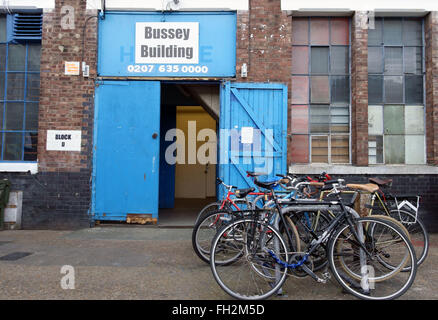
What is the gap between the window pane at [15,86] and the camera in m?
7.54

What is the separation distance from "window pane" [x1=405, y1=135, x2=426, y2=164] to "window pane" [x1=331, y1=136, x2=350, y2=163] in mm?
1282

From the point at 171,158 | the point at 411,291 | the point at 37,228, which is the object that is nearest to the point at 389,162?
the point at 411,291

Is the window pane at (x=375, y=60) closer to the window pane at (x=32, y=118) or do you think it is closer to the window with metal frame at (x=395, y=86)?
the window with metal frame at (x=395, y=86)

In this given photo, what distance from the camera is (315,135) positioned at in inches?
292

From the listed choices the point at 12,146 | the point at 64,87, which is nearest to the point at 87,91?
the point at 64,87

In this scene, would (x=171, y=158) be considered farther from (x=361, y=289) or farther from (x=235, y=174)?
(x=361, y=289)

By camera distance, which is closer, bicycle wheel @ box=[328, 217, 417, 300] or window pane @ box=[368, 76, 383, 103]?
bicycle wheel @ box=[328, 217, 417, 300]

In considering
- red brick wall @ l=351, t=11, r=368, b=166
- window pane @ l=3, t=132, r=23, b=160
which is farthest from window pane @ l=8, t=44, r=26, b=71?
red brick wall @ l=351, t=11, r=368, b=166

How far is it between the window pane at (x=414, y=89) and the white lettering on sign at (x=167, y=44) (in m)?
4.67

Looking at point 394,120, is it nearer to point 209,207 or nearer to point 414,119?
point 414,119

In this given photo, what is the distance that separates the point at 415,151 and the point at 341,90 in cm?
207

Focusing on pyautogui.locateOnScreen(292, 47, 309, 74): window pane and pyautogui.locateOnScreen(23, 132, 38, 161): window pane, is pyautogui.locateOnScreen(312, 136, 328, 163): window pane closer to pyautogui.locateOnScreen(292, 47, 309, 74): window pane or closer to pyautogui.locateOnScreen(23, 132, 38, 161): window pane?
pyautogui.locateOnScreen(292, 47, 309, 74): window pane

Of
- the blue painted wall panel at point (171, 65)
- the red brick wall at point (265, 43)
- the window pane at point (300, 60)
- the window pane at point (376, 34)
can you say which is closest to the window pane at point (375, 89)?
the window pane at point (376, 34)

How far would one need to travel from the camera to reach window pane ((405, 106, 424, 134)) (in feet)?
24.1
